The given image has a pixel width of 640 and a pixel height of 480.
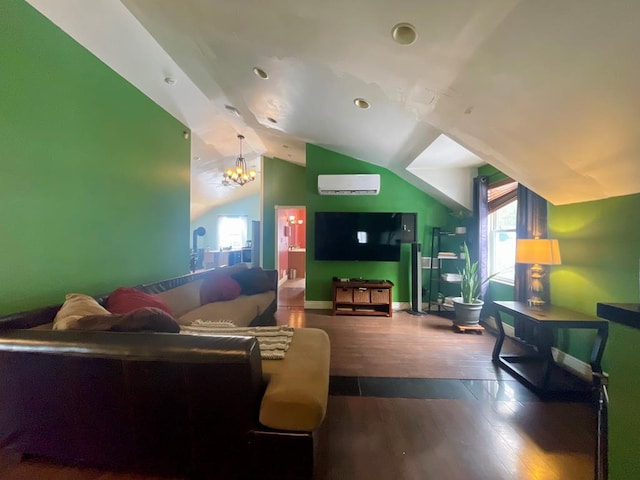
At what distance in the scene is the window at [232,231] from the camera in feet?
37.2

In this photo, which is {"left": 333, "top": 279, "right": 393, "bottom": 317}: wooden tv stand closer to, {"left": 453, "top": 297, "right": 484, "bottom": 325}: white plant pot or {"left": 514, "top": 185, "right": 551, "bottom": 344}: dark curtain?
{"left": 453, "top": 297, "right": 484, "bottom": 325}: white plant pot

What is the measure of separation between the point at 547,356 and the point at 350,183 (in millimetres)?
3507

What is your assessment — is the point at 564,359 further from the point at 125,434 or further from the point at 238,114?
the point at 238,114

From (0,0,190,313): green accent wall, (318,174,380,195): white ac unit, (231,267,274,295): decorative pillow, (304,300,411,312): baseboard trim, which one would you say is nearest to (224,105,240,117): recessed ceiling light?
(0,0,190,313): green accent wall

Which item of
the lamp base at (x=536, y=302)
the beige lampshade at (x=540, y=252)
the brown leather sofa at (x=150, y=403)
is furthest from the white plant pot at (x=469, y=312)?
the brown leather sofa at (x=150, y=403)

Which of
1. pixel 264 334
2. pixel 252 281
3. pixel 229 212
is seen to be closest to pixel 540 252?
pixel 264 334

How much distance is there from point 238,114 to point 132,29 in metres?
1.92

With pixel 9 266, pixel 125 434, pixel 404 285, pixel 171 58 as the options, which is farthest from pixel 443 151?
pixel 9 266

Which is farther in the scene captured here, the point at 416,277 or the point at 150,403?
the point at 416,277

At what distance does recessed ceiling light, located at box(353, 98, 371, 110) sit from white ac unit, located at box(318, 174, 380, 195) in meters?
1.85

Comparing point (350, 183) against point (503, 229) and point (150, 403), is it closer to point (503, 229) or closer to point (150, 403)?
point (503, 229)

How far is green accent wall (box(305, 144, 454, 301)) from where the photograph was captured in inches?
203

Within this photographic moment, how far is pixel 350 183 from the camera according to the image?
490 centimetres

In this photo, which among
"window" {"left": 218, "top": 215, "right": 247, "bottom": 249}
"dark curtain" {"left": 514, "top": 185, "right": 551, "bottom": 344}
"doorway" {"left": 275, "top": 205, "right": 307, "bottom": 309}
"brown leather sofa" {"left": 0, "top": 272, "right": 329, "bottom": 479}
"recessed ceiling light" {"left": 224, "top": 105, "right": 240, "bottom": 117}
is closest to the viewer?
"brown leather sofa" {"left": 0, "top": 272, "right": 329, "bottom": 479}
